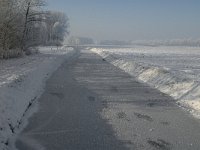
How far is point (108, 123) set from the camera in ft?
39.4

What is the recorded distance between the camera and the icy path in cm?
973

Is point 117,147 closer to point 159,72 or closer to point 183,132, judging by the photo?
point 183,132

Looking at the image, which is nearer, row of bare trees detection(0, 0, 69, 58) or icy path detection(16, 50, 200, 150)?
icy path detection(16, 50, 200, 150)

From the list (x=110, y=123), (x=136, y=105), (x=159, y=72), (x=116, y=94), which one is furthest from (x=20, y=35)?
(x=110, y=123)

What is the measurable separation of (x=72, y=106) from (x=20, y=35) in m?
37.6

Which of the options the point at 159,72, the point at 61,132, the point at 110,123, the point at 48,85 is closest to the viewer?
the point at 61,132

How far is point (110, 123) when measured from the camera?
1203 centimetres

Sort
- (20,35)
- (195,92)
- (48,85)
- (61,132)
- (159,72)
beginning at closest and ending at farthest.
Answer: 1. (61,132)
2. (195,92)
3. (48,85)
4. (159,72)
5. (20,35)

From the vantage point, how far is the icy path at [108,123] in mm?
9727

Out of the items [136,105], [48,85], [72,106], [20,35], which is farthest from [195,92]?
[20,35]

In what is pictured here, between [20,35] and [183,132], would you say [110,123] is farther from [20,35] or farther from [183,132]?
[20,35]

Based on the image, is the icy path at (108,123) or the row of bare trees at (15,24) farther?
the row of bare trees at (15,24)

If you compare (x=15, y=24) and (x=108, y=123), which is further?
(x=15, y=24)

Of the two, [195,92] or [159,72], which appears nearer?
[195,92]
